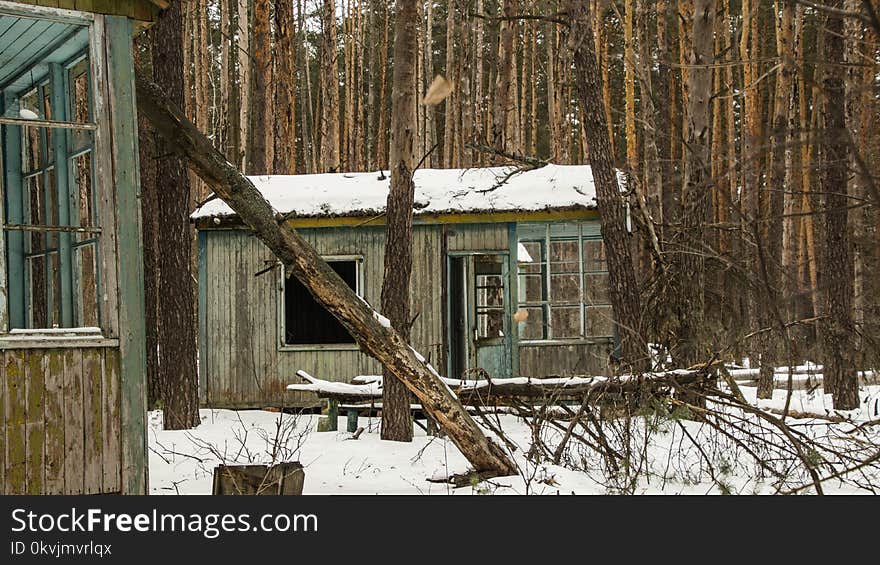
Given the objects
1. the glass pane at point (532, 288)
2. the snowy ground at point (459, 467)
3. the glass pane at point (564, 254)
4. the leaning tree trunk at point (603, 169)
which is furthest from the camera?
the glass pane at point (564, 254)


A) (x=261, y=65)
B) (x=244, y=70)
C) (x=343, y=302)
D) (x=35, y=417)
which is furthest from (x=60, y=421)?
(x=244, y=70)

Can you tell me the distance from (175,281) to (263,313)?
2.41 metres

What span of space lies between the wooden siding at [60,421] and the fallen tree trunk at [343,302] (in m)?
1.84

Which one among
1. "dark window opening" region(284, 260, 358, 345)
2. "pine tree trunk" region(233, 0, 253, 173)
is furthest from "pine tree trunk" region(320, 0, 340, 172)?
"dark window opening" region(284, 260, 358, 345)

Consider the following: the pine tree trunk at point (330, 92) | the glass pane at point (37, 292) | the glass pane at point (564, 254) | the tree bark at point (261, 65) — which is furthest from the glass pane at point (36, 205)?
the glass pane at point (564, 254)

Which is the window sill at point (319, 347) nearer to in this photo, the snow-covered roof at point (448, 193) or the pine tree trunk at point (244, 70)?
the snow-covered roof at point (448, 193)

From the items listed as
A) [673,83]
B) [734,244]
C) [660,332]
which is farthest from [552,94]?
[660,332]

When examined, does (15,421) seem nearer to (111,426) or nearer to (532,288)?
(111,426)

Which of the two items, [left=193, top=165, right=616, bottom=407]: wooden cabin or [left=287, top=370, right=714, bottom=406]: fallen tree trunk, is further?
[left=193, top=165, right=616, bottom=407]: wooden cabin

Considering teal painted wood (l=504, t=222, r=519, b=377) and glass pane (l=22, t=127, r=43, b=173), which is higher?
glass pane (l=22, t=127, r=43, b=173)

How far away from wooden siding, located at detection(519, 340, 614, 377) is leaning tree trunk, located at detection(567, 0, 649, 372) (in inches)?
75.5

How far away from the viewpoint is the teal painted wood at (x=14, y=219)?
23.3 ft

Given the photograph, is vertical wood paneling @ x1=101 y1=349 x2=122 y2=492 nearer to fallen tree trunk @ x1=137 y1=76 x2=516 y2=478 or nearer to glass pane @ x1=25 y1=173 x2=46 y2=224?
fallen tree trunk @ x1=137 y1=76 x2=516 y2=478

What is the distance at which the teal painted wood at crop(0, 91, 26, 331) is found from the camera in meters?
7.11
